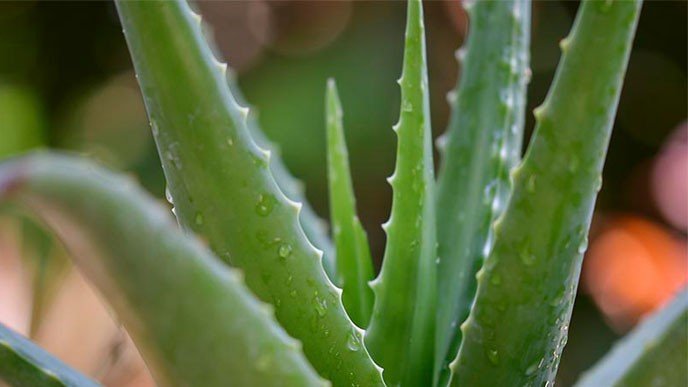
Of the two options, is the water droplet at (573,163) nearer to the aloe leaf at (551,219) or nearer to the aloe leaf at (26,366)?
the aloe leaf at (551,219)

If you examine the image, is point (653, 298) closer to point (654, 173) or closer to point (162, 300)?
point (654, 173)

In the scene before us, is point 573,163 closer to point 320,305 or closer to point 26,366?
point 320,305

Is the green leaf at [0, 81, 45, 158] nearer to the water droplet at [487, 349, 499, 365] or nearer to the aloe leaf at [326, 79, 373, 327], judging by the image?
the aloe leaf at [326, 79, 373, 327]

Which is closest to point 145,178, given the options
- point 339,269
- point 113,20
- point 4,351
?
point 113,20

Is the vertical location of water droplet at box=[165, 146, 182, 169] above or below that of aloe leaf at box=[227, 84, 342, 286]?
above

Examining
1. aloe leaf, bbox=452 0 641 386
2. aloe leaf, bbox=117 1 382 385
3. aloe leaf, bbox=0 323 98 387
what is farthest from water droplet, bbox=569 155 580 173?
aloe leaf, bbox=0 323 98 387
